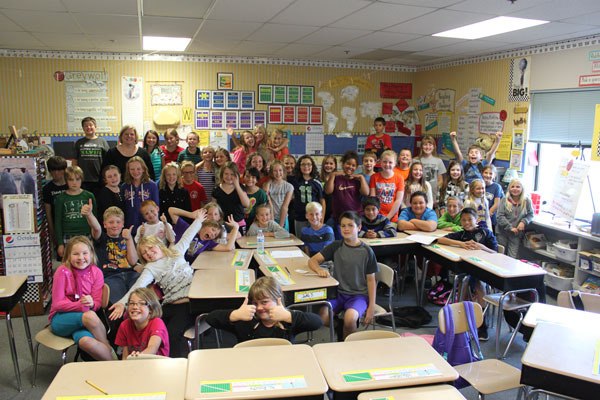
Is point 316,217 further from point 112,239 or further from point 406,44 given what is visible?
point 406,44

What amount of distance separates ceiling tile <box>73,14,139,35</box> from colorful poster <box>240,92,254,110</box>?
2.64 metres

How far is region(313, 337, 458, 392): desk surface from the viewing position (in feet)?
7.07

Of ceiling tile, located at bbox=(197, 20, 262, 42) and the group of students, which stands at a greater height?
ceiling tile, located at bbox=(197, 20, 262, 42)

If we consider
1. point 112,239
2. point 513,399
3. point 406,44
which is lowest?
point 513,399

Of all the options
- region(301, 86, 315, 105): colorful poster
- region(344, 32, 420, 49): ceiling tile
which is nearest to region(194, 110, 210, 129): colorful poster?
region(301, 86, 315, 105): colorful poster

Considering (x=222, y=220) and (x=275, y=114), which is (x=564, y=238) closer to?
(x=222, y=220)

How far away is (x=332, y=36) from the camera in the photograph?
19.2 ft

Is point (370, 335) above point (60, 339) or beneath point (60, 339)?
above

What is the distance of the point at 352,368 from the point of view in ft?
7.48

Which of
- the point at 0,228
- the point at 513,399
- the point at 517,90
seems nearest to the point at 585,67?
the point at 517,90

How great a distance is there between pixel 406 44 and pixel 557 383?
4.96 meters

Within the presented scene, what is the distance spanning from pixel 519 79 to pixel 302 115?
3.60 meters

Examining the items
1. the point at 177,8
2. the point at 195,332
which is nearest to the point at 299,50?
the point at 177,8

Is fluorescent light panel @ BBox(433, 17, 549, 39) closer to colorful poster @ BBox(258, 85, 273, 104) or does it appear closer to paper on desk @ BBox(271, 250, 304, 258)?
paper on desk @ BBox(271, 250, 304, 258)
